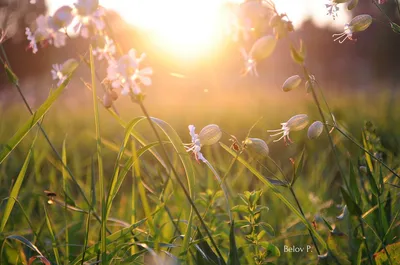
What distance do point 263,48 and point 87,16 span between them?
0.92ft

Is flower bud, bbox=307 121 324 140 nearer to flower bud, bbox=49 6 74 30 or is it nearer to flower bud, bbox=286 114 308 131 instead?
flower bud, bbox=286 114 308 131

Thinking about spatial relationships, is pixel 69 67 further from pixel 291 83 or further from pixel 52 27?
pixel 291 83

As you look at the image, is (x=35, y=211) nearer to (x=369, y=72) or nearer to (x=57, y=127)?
(x=57, y=127)

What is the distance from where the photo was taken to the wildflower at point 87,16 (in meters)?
0.82

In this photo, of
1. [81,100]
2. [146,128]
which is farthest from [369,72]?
[146,128]

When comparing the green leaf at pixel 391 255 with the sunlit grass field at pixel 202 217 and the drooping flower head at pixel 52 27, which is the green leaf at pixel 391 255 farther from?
the drooping flower head at pixel 52 27

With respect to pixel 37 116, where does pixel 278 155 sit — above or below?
below

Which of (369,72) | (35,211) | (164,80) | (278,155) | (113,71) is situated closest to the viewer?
(113,71)

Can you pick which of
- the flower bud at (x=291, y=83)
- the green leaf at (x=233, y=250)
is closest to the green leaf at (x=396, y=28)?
the flower bud at (x=291, y=83)

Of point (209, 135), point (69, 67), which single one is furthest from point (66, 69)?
point (209, 135)

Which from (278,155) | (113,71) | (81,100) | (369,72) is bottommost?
(369,72)

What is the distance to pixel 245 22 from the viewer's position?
81 cm

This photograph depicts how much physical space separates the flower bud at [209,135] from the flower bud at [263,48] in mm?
177

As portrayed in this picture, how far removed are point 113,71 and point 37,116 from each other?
29cm
